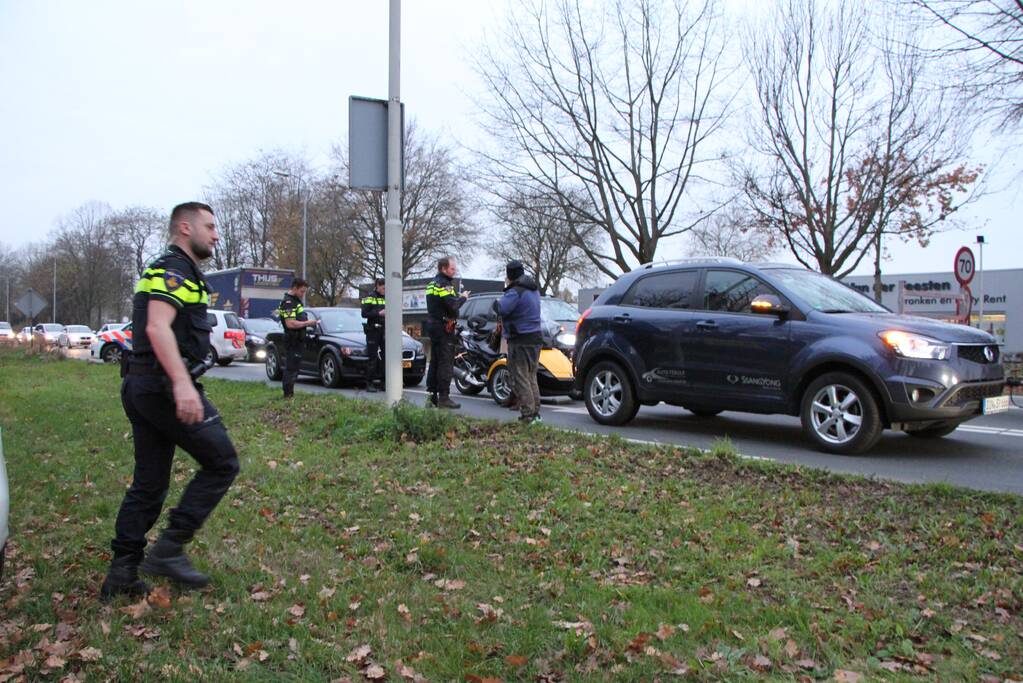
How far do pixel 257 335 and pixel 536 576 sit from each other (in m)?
22.4

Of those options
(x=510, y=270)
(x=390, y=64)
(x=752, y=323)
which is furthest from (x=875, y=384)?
(x=390, y=64)

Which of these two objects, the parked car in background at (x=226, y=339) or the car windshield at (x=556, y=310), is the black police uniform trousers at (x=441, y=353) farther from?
the parked car in background at (x=226, y=339)

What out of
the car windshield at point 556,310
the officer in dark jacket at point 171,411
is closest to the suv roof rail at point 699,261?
the car windshield at point 556,310

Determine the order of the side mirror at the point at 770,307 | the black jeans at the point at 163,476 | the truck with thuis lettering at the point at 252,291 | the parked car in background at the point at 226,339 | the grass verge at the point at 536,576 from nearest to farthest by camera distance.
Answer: the grass verge at the point at 536,576 < the black jeans at the point at 163,476 < the side mirror at the point at 770,307 < the parked car in background at the point at 226,339 < the truck with thuis lettering at the point at 252,291

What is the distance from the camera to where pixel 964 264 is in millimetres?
16141

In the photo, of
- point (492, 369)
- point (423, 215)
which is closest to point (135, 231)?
point (423, 215)

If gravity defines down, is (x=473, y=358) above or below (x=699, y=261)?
below

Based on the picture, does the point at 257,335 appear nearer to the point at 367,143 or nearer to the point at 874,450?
the point at 367,143

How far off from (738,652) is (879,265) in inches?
952

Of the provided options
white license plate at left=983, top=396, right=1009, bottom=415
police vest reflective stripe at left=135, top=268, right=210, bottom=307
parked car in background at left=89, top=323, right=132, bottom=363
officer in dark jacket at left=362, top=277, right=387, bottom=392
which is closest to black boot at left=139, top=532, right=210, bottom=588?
police vest reflective stripe at left=135, top=268, right=210, bottom=307

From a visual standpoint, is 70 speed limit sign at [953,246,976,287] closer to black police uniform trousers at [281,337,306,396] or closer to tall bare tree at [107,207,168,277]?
black police uniform trousers at [281,337,306,396]

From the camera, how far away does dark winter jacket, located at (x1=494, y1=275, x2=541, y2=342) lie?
28.2 ft

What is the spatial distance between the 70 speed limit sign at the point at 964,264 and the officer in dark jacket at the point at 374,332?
1102 centimetres

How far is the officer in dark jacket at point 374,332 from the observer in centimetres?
1284
